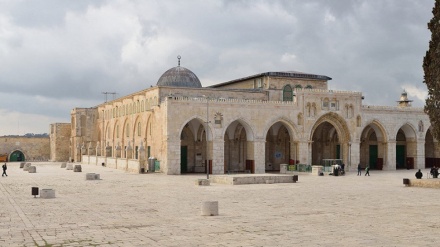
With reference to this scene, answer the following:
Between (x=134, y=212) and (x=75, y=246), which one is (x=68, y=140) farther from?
(x=75, y=246)

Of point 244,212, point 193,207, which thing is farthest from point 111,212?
point 244,212

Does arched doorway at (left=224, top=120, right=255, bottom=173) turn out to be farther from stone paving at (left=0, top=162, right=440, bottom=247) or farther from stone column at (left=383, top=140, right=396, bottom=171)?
stone paving at (left=0, top=162, right=440, bottom=247)

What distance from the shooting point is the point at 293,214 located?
699 inches

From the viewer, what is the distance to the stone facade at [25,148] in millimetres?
71000

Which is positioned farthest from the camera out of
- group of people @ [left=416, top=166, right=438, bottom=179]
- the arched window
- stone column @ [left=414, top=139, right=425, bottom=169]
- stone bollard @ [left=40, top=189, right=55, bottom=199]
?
stone column @ [left=414, top=139, right=425, bottom=169]

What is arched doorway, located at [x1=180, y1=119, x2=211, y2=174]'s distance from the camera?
154 feet

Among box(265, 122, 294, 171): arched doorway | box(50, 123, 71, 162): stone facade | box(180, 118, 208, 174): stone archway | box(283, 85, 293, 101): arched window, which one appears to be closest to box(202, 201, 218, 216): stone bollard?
box(180, 118, 208, 174): stone archway

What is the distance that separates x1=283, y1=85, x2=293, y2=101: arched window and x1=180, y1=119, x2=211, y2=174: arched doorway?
893 cm

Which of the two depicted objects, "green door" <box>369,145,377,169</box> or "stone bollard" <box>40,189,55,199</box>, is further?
"green door" <box>369,145,377,169</box>

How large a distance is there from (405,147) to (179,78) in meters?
25.1

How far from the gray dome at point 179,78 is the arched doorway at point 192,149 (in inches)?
229

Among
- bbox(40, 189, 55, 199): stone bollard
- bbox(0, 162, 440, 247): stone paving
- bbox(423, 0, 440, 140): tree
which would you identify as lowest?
bbox(0, 162, 440, 247): stone paving

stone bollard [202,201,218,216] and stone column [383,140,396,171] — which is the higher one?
stone column [383,140,396,171]

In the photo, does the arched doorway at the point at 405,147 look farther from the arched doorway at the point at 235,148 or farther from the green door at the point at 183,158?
the green door at the point at 183,158
